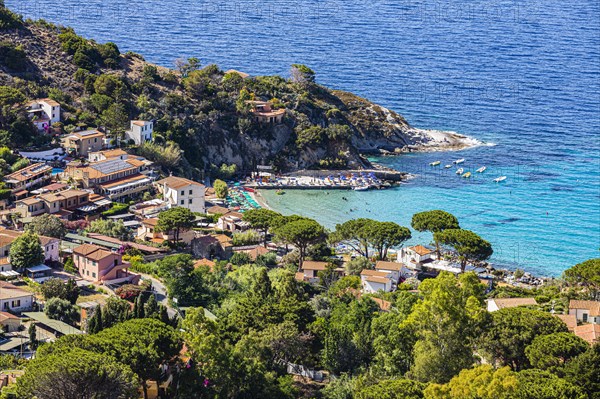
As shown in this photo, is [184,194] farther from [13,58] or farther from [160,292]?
[13,58]

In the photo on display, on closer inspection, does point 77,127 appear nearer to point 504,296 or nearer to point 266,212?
point 266,212

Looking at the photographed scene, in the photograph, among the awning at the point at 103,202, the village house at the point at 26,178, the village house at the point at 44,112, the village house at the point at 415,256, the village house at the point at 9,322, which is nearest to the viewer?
the village house at the point at 9,322

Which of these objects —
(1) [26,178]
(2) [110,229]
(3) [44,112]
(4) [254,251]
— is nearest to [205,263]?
(4) [254,251]

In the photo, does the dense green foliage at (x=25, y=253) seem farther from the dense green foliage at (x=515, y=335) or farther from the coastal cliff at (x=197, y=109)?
the dense green foliage at (x=515, y=335)

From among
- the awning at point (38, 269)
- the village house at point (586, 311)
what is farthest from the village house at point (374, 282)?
the awning at point (38, 269)

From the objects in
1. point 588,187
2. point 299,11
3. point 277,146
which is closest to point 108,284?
point 277,146

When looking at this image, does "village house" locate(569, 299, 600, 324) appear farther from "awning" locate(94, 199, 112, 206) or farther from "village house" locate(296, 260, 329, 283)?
"awning" locate(94, 199, 112, 206)
